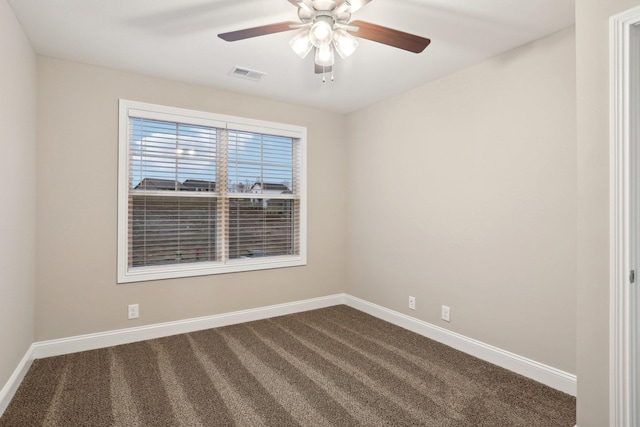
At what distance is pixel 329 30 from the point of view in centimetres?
191

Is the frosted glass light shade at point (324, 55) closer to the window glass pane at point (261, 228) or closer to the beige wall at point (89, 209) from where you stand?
the beige wall at point (89, 209)

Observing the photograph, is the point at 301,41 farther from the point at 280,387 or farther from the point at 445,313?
the point at 445,313

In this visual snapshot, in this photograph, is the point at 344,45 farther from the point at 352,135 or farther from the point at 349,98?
the point at 352,135

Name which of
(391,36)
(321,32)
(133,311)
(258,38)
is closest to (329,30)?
(321,32)

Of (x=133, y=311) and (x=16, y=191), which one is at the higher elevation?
(x=16, y=191)

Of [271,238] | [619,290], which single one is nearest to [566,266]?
[619,290]

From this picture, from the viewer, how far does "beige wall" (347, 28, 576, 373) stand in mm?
2473

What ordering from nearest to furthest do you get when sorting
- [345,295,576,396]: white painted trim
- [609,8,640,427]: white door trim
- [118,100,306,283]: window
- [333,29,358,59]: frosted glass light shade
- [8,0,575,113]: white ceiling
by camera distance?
1. [609,8,640,427]: white door trim
2. [333,29,358,59]: frosted glass light shade
3. [8,0,575,113]: white ceiling
4. [345,295,576,396]: white painted trim
5. [118,100,306,283]: window

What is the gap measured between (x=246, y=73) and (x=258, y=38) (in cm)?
69

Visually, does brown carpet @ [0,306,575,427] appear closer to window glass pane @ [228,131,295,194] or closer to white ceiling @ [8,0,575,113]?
window glass pane @ [228,131,295,194]

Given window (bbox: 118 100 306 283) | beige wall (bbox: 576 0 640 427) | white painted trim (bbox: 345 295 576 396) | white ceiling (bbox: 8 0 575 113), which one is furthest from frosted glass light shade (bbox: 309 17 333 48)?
white painted trim (bbox: 345 295 576 396)

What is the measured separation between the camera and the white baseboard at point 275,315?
246 centimetres

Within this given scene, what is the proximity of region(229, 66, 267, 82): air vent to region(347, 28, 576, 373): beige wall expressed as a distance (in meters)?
1.50

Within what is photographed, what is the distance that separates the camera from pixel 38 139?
2916mm
